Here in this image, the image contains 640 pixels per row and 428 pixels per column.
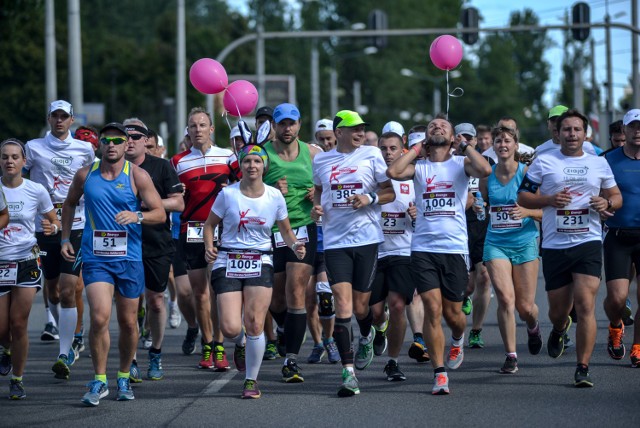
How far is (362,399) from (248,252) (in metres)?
1.46

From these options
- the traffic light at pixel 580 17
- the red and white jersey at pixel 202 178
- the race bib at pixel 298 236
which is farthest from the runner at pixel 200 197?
the traffic light at pixel 580 17

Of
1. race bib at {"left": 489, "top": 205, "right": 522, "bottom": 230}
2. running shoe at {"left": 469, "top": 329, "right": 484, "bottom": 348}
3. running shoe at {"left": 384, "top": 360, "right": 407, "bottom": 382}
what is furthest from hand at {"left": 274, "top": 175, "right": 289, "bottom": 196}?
running shoe at {"left": 469, "top": 329, "right": 484, "bottom": 348}

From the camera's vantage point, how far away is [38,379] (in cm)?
1157

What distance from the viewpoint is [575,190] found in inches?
417

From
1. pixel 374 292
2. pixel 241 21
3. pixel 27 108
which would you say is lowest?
pixel 374 292

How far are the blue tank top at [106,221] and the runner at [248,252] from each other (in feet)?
2.25

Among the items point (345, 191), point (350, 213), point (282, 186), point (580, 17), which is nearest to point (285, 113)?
point (282, 186)

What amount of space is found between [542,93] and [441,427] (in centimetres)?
12408

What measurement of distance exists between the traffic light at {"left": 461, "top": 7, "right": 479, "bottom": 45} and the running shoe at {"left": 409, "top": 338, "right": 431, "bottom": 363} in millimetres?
19857

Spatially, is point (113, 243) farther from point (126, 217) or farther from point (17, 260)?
point (17, 260)

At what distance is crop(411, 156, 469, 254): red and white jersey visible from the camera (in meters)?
10.4

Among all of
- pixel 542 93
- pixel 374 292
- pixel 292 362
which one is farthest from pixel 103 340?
pixel 542 93

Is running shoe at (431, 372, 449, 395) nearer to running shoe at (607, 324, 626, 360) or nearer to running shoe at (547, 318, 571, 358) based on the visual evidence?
running shoe at (547, 318, 571, 358)

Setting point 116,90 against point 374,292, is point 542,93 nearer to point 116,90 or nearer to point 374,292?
point 116,90
